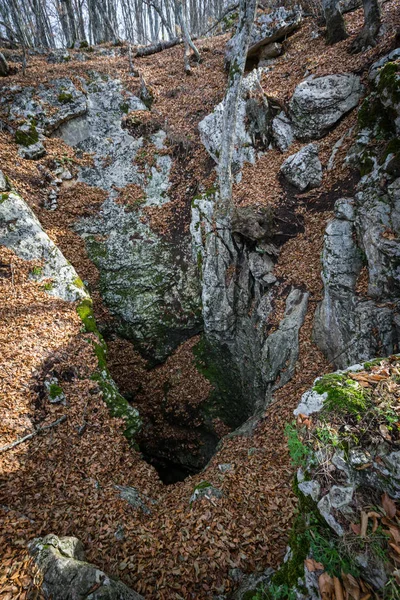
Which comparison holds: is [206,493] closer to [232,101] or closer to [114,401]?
[114,401]

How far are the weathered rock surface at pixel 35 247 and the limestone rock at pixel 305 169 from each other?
25.7 feet

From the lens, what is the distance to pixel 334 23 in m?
11.0

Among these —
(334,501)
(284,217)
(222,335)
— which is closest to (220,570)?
(334,501)

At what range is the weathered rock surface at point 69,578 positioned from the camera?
3490 mm

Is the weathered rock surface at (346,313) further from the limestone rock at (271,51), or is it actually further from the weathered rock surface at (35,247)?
the limestone rock at (271,51)

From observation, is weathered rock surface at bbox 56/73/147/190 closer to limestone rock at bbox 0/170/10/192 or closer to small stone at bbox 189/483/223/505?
limestone rock at bbox 0/170/10/192

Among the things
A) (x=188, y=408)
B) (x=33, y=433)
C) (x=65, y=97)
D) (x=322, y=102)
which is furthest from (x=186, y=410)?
(x=65, y=97)

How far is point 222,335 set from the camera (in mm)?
10406

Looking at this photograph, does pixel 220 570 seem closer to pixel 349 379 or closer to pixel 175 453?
pixel 349 379

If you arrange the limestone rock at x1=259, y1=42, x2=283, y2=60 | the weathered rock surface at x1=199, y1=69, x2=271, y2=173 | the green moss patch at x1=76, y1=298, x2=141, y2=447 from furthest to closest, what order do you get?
the limestone rock at x1=259, y1=42, x2=283, y2=60, the weathered rock surface at x1=199, y1=69, x2=271, y2=173, the green moss patch at x1=76, y1=298, x2=141, y2=447

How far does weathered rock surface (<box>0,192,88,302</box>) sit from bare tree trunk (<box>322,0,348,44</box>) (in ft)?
44.0

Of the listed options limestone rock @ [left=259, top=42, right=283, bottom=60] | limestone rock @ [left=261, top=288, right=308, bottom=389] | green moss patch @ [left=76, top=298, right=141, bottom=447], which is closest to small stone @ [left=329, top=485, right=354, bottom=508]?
limestone rock @ [left=261, top=288, right=308, bottom=389]

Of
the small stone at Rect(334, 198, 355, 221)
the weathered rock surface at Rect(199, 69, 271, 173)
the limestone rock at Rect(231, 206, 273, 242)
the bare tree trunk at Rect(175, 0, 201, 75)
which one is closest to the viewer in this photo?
the small stone at Rect(334, 198, 355, 221)

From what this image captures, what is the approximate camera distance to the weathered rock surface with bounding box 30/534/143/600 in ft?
11.5
